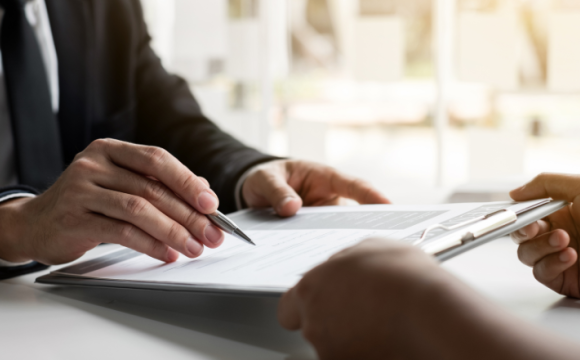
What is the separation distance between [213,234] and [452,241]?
0.26 m

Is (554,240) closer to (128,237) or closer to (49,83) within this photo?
(128,237)

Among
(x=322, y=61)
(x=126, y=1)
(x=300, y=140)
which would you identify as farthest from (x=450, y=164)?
(x=126, y=1)

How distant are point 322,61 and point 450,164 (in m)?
0.84

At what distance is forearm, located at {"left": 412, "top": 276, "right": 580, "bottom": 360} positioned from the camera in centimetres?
26

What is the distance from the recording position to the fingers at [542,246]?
1.77 ft

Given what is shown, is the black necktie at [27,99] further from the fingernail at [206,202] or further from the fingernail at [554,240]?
the fingernail at [554,240]

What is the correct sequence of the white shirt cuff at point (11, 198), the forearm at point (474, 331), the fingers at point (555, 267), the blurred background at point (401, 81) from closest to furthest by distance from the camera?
the forearm at point (474, 331)
the fingers at point (555, 267)
the white shirt cuff at point (11, 198)
the blurred background at point (401, 81)

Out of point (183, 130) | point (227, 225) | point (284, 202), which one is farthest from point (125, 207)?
point (183, 130)

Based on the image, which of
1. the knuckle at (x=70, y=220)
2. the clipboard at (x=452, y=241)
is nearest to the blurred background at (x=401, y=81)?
the clipboard at (x=452, y=241)

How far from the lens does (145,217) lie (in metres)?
0.55

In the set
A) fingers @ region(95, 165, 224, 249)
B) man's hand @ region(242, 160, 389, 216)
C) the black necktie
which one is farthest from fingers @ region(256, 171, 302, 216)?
the black necktie

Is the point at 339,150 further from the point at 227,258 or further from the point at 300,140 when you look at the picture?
the point at 227,258

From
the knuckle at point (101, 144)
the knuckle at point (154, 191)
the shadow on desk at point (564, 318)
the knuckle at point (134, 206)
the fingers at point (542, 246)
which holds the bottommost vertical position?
the shadow on desk at point (564, 318)

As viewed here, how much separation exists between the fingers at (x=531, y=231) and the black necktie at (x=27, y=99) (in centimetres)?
75
